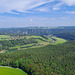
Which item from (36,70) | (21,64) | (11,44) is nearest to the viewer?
(36,70)

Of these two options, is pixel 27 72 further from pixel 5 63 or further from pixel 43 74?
pixel 5 63

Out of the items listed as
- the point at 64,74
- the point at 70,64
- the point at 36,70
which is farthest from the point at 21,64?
the point at 70,64

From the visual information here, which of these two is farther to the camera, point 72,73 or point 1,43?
point 1,43

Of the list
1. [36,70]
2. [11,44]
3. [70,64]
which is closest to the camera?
[36,70]

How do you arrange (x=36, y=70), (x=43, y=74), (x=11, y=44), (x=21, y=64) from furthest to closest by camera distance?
1. (x=11, y=44)
2. (x=21, y=64)
3. (x=36, y=70)
4. (x=43, y=74)

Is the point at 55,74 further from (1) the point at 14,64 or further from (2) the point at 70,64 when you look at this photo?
(1) the point at 14,64

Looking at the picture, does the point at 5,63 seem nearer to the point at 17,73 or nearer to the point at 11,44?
the point at 17,73

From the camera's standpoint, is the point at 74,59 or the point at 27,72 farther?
the point at 74,59

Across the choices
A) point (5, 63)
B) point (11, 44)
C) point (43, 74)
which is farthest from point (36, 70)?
point (11, 44)

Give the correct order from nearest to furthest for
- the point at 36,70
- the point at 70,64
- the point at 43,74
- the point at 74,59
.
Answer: the point at 43,74 < the point at 36,70 < the point at 70,64 < the point at 74,59
